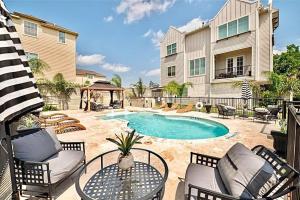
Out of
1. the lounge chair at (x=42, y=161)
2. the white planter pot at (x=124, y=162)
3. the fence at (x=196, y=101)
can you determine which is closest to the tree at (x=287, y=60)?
the fence at (x=196, y=101)

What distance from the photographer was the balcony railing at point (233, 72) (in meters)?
17.0

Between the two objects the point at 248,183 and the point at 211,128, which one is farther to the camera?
the point at 211,128

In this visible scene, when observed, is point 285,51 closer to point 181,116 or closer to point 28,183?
point 181,116

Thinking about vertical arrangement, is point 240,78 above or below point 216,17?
below

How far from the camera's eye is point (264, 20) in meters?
Answer: 15.4

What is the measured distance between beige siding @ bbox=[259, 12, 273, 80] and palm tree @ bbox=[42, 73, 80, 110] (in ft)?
63.4

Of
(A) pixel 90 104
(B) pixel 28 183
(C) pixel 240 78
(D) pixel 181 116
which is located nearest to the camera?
(B) pixel 28 183

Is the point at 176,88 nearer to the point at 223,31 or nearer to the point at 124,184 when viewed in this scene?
the point at 223,31

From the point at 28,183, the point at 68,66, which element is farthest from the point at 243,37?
the point at 68,66

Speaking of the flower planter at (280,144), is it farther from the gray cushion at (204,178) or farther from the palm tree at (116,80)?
the palm tree at (116,80)

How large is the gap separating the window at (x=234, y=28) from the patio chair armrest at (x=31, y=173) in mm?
18427

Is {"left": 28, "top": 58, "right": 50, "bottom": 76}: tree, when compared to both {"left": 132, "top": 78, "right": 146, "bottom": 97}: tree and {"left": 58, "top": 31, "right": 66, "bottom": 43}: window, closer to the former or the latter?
{"left": 58, "top": 31, "right": 66, "bottom": 43}: window

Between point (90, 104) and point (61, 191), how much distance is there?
15.4 metres

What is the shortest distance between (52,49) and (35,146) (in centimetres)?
2036
